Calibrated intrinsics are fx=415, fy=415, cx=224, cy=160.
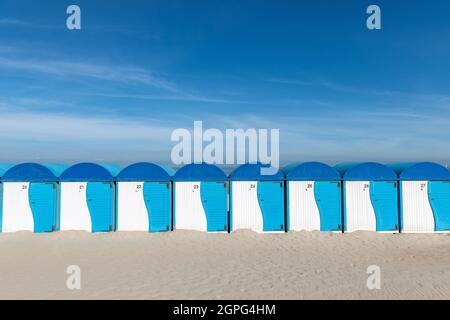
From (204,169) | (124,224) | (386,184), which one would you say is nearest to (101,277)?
(124,224)

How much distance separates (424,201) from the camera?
38.2 feet

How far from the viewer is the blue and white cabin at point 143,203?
11.4 metres

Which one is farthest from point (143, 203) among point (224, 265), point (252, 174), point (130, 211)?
point (224, 265)

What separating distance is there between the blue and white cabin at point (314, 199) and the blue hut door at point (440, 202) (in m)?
2.62

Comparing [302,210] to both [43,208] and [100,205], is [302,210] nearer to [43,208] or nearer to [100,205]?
[100,205]

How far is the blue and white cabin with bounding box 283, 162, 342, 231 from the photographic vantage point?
11.5m

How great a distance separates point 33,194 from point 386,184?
9.84 meters

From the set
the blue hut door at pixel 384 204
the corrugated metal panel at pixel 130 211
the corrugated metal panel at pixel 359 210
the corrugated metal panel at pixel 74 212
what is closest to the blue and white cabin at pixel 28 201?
the corrugated metal panel at pixel 74 212

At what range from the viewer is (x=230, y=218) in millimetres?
11445

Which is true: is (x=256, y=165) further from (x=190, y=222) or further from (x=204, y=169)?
(x=190, y=222)

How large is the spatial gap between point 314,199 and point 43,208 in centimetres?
749

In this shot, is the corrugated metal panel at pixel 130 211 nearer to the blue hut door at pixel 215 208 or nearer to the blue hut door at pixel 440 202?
the blue hut door at pixel 215 208

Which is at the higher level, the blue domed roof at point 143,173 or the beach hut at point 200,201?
the blue domed roof at point 143,173
